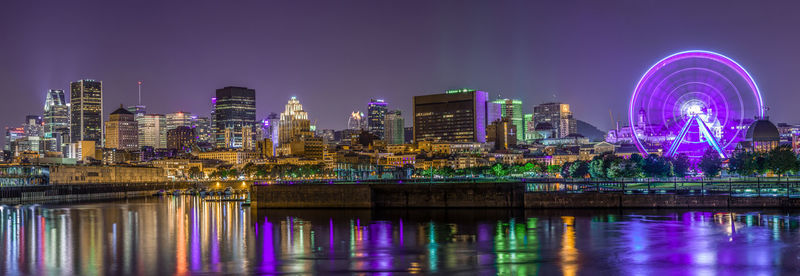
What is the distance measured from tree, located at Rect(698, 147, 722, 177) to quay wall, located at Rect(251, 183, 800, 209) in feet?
159

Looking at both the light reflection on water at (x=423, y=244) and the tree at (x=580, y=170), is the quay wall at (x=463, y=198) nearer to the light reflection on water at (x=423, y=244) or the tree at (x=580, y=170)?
the light reflection on water at (x=423, y=244)

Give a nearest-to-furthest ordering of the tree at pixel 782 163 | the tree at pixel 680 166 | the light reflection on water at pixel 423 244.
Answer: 1. the light reflection on water at pixel 423 244
2. the tree at pixel 782 163
3. the tree at pixel 680 166

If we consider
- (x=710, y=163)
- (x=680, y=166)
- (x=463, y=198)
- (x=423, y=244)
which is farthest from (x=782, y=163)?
(x=423, y=244)

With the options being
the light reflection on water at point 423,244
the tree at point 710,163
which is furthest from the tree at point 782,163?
the light reflection on water at point 423,244

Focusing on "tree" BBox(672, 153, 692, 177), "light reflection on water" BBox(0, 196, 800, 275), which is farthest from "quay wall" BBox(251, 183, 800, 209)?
"tree" BBox(672, 153, 692, 177)

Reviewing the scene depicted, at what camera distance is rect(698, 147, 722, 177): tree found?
130 metres

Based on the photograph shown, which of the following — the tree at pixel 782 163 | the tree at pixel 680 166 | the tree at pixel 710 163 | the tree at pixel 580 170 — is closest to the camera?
the tree at pixel 782 163

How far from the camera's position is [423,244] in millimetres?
56062

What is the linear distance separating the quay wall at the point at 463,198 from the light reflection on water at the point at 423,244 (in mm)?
4075

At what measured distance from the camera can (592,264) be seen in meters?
46.2

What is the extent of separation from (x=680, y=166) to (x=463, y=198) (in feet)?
194

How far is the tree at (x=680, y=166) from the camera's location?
438ft

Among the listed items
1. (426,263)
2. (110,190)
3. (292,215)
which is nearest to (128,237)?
(292,215)

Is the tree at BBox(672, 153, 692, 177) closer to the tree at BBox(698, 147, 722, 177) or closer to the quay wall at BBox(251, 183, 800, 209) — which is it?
the tree at BBox(698, 147, 722, 177)
